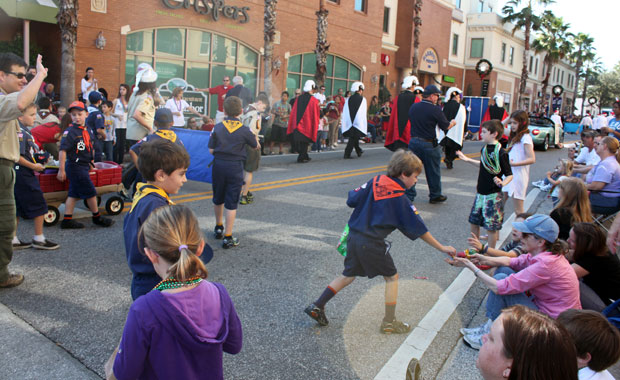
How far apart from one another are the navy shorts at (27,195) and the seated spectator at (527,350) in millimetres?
4973

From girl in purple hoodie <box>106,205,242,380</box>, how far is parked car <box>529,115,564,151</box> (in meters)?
21.3

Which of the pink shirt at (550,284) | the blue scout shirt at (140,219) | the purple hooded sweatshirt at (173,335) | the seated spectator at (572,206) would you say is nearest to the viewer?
the purple hooded sweatshirt at (173,335)

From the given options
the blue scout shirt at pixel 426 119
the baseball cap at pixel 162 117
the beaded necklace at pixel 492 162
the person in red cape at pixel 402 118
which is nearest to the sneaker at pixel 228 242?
the baseball cap at pixel 162 117

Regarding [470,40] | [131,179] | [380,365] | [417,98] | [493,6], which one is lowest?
[380,365]

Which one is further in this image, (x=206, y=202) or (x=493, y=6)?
(x=493, y=6)

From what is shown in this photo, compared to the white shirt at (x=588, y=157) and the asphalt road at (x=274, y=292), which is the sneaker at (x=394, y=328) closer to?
the asphalt road at (x=274, y=292)

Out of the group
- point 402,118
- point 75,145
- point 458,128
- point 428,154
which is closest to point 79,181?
point 75,145

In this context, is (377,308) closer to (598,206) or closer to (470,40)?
(598,206)

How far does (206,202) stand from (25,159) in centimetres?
347

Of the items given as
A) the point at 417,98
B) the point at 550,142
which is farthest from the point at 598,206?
the point at 550,142

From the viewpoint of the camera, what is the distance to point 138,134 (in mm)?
8539

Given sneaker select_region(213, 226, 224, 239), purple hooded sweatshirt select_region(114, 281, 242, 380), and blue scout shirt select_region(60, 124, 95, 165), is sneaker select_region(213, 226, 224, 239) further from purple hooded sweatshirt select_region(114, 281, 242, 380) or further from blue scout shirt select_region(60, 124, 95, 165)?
purple hooded sweatshirt select_region(114, 281, 242, 380)

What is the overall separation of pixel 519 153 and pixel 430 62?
100ft

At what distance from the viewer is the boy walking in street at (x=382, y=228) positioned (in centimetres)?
403
